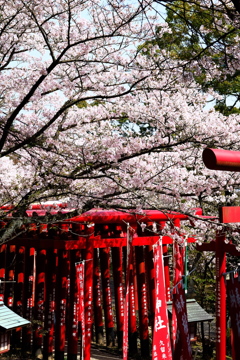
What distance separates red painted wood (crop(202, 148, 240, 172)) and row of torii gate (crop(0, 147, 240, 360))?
7.46 metres

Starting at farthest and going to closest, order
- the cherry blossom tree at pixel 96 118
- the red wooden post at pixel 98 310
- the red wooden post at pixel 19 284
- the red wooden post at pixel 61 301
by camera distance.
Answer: the red wooden post at pixel 98 310 → the red wooden post at pixel 19 284 → the red wooden post at pixel 61 301 → the cherry blossom tree at pixel 96 118

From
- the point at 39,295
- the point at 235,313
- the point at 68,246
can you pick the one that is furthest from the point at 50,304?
the point at 235,313

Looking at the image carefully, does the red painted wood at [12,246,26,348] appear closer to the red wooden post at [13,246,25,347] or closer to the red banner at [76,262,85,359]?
the red wooden post at [13,246,25,347]

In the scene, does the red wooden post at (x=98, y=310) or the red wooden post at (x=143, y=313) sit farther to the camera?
the red wooden post at (x=98, y=310)

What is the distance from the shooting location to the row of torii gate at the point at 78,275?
1084cm

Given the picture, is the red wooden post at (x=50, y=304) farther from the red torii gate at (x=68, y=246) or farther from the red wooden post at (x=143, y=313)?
the red wooden post at (x=143, y=313)

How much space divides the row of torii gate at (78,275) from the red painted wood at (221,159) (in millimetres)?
7465

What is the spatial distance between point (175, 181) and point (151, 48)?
2.87 meters

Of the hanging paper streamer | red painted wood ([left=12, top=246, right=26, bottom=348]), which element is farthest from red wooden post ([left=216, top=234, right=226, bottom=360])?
red painted wood ([left=12, top=246, right=26, bottom=348])

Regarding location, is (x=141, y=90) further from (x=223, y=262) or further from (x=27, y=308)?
(x=27, y=308)

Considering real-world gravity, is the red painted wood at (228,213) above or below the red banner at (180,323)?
above

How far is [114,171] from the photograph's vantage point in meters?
7.47

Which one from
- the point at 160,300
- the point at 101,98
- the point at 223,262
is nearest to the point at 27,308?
the point at 160,300

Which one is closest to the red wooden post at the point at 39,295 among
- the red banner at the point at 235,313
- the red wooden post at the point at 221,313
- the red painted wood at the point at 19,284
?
the red painted wood at the point at 19,284
